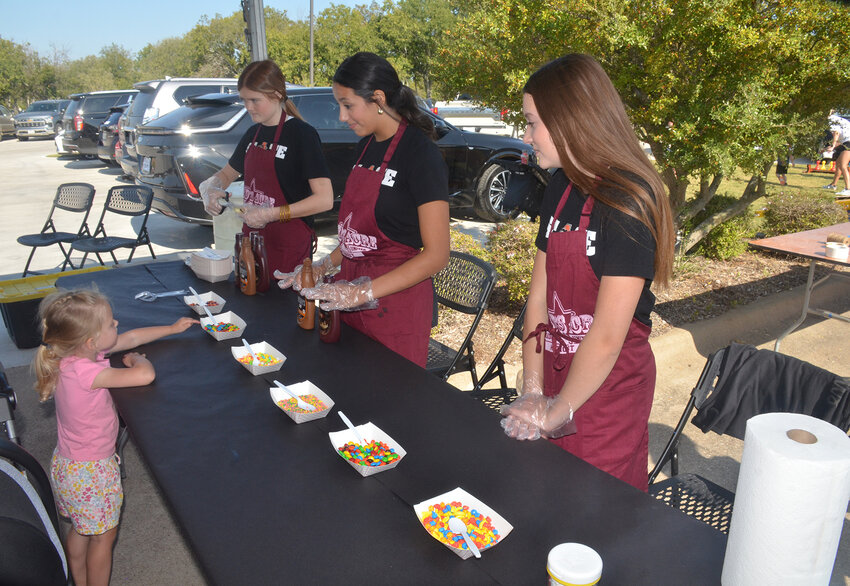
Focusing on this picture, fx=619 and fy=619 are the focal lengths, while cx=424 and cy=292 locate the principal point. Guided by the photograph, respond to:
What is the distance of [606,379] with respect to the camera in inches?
71.3

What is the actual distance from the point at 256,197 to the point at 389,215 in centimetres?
107

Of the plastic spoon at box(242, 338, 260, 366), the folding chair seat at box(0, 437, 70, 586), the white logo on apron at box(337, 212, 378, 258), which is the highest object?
the white logo on apron at box(337, 212, 378, 258)

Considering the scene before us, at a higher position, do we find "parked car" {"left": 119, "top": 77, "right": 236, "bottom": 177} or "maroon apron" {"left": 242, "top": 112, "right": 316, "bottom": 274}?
"parked car" {"left": 119, "top": 77, "right": 236, "bottom": 177}

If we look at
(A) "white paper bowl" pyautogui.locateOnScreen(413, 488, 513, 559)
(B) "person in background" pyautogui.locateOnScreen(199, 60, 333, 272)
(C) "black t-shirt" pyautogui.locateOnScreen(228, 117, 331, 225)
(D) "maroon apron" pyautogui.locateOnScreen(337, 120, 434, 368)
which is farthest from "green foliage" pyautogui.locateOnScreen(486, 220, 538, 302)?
(A) "white paper bowl" pyautogui.locateOnScreen(413, 488, 513, 559)

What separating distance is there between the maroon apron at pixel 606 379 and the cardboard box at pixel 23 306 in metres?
3.55

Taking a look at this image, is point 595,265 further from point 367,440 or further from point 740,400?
point 740,400

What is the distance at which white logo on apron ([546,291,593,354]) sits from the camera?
1827 millimetres

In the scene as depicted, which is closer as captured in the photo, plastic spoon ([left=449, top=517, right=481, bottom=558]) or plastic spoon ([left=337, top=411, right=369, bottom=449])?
plastic spoon ([left=449, top=517, right=481, bottom=558])

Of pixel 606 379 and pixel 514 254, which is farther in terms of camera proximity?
pixel 514 254

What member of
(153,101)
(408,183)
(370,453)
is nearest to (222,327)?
(408,183)

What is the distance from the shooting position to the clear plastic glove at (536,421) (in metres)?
1.72

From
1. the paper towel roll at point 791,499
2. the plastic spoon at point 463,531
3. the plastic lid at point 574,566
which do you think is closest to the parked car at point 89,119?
the plastic spoon at point 463,531

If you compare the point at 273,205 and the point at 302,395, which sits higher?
the point at 273,205

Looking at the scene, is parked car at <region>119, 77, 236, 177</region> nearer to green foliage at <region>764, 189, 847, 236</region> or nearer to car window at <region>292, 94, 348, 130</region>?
car window at <region>292, 94, 348, 130</region>
